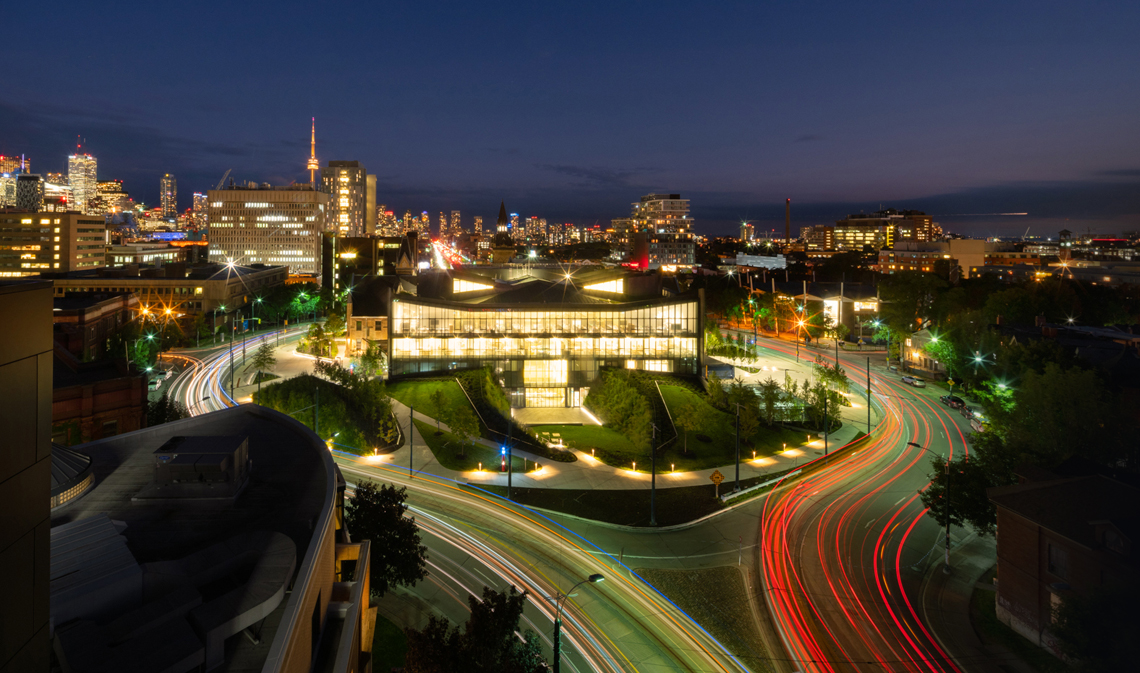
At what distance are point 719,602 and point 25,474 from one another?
25.3 m

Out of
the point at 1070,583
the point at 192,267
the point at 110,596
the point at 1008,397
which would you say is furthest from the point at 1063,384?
the point at 192,267

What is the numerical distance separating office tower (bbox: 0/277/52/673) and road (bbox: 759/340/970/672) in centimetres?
2286

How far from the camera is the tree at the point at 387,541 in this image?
82.1 ft

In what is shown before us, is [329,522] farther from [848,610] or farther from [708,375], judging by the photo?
[708,375]

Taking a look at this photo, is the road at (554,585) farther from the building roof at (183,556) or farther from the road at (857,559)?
the building roof at (183,556)

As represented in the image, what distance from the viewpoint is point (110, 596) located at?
1323 cm

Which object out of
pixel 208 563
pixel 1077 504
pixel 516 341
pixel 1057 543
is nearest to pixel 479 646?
pixel 208 563

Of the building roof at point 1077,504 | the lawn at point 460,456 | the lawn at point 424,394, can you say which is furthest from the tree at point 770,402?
the lawn at point 424,394

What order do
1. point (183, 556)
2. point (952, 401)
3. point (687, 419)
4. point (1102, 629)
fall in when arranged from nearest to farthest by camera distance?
point (183, 556) < point (1102, 629) < point (687, 419) < point (952, 401)

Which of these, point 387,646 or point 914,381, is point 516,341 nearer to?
point 387,646

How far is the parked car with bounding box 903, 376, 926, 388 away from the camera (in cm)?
6925

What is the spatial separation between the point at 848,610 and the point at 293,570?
22455mm

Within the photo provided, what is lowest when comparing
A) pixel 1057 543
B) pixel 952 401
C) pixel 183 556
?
pixel 952 401

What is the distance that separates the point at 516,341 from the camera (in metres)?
63.9
